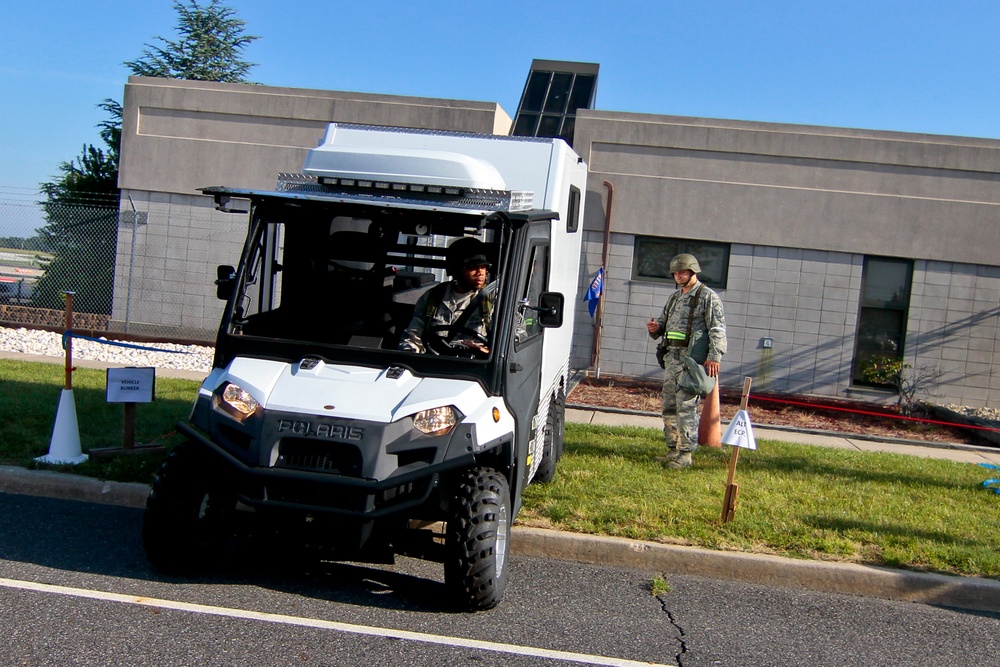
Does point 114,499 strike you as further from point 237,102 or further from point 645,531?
point 237,102

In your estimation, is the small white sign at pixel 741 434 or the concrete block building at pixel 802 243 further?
the concrete block building at pixel 802 243

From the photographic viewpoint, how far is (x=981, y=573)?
6.25 m

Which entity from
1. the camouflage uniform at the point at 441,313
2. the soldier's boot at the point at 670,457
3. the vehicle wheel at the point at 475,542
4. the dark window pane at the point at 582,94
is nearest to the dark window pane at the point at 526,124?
the dark window pane at the point at 582,94

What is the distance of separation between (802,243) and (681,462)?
6.94 metres

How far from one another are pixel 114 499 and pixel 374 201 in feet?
10.5

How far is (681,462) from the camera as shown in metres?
8.57

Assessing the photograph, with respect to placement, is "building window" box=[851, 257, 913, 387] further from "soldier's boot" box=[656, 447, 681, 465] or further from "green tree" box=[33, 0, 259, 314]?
"green tree" box=[33, 0, 259, 314]

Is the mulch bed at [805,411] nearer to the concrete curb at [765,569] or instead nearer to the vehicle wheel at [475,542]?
the concrete curb at [765,569]

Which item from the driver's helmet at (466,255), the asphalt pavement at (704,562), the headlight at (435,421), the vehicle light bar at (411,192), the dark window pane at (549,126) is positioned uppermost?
the dark window pane at (549,126)

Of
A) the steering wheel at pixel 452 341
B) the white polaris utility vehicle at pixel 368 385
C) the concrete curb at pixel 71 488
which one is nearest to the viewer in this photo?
the white polaris utility vehicle at pixel 368 385

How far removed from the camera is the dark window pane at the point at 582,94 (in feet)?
61.1

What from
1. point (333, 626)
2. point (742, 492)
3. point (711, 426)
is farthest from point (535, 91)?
point (333, 626)

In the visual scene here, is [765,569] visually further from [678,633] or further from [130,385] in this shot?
[130,385]

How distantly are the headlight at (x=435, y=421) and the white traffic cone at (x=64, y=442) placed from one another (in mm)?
3724
